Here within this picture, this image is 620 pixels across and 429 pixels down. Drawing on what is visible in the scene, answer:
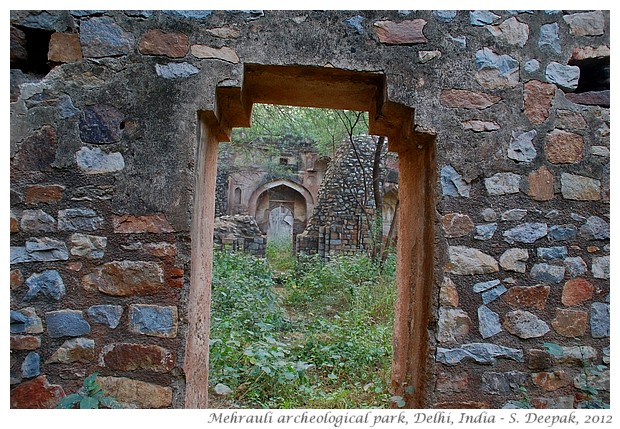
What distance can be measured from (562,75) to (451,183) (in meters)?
0.85

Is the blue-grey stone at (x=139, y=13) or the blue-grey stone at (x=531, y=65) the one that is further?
the blue-grey stone at (x=531, y=65)

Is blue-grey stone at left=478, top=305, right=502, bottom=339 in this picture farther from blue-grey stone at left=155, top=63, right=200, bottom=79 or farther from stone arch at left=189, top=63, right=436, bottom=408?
blue-grey stone at left=155, top=63, right=200, bottom=79

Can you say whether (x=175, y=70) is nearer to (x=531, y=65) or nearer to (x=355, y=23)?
(x=355, y=23)

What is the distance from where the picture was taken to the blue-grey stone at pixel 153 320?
205 cm

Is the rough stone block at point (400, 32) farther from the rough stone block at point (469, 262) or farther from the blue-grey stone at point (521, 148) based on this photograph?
the rough stone block at point (469, 262)

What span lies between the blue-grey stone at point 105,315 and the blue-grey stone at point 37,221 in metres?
0.43

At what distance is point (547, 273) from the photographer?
7.22ft

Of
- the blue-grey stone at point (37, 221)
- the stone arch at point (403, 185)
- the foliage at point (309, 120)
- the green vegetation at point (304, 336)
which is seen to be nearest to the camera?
the blue-grey stone at point (37, 221)

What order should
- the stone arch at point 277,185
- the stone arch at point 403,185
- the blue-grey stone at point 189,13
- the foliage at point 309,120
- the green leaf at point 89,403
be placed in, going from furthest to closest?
the stone arch at point 277,185, the foliage at point 309,120, the stone arch at point 403,185, the blue-grey stone at point 189,13, the green leaf at point 89,403

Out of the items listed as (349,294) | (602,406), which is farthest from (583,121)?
(349,294)

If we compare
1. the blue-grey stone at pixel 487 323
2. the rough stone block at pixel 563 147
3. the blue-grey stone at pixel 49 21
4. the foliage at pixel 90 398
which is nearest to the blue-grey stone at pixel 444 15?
the rough stone block at pixel 563 147

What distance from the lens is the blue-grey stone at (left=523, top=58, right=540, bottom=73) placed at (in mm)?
2248

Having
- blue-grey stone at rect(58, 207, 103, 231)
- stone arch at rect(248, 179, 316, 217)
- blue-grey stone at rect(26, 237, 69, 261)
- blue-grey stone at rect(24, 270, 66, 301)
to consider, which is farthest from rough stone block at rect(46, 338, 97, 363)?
stone arch at rect(248, 179, 316, 217)
